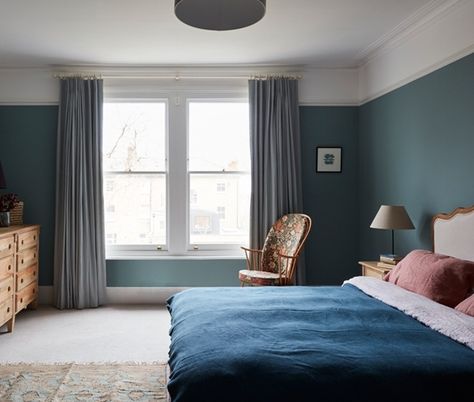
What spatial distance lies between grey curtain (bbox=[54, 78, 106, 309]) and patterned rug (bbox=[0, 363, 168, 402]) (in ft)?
5.49

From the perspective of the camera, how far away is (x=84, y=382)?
288 centimetres

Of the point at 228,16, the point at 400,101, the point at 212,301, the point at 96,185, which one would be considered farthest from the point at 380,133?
the point at 96,185

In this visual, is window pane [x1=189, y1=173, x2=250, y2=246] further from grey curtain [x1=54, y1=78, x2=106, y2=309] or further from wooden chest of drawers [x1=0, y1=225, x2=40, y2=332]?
wooden chest of drawers [x1=0, y1=225, x2=40, y2=332]

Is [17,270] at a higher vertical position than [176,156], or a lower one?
lower

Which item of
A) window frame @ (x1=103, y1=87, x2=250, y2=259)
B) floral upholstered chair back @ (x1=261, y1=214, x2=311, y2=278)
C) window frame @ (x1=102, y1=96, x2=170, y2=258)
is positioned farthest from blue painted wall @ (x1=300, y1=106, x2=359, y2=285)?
window frame @ (x1=102, y1=96, x2=170, y2=258)

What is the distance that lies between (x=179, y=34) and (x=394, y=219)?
2635 mm

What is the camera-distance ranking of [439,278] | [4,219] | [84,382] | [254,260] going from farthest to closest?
[254,260] → [4,219] → [84,382] → [439,278]

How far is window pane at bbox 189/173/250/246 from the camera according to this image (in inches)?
201

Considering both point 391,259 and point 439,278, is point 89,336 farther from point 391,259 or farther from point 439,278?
point 439,278

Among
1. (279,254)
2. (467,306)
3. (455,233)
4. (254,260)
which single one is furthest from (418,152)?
(254,260)

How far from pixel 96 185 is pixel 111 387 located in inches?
103

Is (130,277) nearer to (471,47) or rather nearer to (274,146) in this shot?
(274,146)

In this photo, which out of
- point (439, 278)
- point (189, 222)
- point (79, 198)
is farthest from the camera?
point (189, 222)

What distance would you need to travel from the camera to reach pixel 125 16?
3.55m
